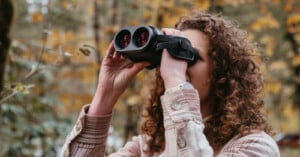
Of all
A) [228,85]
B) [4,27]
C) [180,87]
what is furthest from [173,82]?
[4,27]

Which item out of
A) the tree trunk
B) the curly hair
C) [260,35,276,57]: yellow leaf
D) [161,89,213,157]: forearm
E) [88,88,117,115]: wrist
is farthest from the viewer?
[260,35,276,57]: yellow leaf

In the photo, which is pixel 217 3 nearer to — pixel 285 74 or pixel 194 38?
pixel 194 38

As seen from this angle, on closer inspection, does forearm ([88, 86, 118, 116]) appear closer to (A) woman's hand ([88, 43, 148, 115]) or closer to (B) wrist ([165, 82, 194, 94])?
(A) woman's hand ([88, 43, 148, 115])

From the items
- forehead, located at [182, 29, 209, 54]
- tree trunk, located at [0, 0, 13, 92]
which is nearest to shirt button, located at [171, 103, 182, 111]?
forehead, located at [182, 29, 209, 54]

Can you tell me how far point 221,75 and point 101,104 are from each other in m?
0.43

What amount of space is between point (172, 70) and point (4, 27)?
4.32ft

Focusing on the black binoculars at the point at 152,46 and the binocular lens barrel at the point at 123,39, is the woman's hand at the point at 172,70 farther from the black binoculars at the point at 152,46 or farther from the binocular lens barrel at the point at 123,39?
the binocular lens barrel at the point at 123,39

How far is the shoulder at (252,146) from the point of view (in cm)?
165

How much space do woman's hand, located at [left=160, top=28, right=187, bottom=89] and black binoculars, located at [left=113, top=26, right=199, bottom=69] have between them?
2 cm

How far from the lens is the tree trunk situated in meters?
2.68

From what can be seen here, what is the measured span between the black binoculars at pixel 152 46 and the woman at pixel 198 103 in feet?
0.09

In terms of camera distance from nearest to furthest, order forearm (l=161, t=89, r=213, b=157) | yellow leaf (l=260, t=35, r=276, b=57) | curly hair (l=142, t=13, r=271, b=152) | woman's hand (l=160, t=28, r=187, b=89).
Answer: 1. forearm (l=161, t=89, r=213, b=157)
2. woman's hand (l=160, t=28, r=187, b=89)
3. curly hair (l=142, t=13, r=271, b=152)
4. yellow leaf (l=260, t=35, r=276, b=57)

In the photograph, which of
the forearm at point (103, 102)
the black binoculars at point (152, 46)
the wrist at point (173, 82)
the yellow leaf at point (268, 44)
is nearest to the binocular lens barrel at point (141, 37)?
the black binoculars at point (152, 46)

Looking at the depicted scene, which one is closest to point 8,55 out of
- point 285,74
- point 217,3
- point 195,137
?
point 195,137
